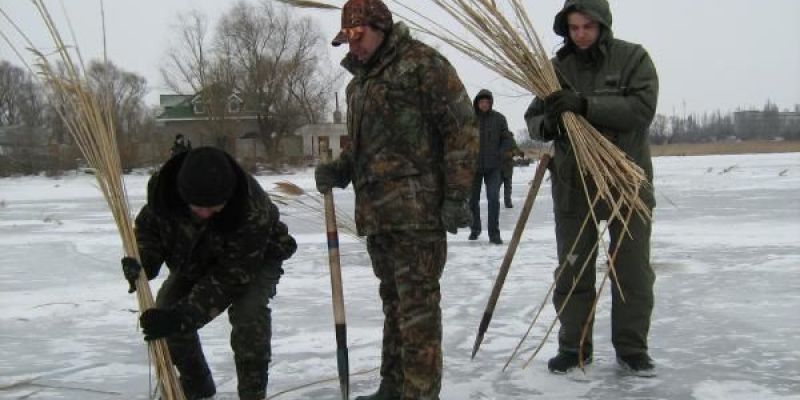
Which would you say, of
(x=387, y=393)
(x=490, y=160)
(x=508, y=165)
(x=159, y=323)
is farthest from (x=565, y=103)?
(x=508, y=165)

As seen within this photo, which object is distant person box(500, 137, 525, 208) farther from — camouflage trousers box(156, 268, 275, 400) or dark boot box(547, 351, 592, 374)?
camouflage trousers box(156, 268, 275, 400)

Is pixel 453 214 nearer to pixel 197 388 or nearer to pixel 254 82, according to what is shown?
pixel 197 388

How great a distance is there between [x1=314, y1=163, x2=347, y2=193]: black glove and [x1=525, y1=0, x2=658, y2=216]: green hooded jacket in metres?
0.94

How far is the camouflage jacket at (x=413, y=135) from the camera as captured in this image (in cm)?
274

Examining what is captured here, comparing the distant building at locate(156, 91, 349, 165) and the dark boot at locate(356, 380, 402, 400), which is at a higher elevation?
the distant building at locate(156, 91, 349, 165)

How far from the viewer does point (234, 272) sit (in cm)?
287

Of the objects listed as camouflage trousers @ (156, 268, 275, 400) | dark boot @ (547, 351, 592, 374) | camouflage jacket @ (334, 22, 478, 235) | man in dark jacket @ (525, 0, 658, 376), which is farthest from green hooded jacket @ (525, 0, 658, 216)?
camouflage trousers @ (156, 268, 275, 400)

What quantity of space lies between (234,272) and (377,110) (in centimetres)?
81

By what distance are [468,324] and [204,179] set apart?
85.2 inches

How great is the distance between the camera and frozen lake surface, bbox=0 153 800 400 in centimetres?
331

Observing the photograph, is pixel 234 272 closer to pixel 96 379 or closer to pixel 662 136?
pixel 96 379

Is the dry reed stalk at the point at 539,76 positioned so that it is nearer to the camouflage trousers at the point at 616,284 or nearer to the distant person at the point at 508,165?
the camouflage trousers at the point at 616,284

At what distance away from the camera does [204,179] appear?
2.65 m

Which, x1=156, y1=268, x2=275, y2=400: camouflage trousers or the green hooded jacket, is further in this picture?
the green hooded jacket
